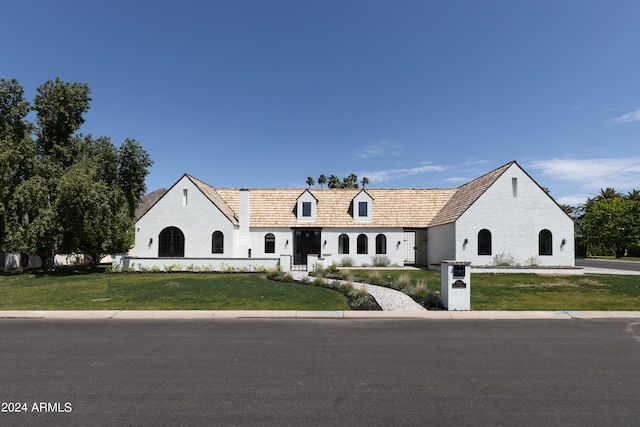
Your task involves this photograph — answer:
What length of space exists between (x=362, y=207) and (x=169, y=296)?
18.8 m

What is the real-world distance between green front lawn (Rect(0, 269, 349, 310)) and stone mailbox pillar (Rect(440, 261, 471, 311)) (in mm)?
3507

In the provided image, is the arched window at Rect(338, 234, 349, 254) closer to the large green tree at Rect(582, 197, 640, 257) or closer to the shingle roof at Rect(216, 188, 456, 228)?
the shingle roof at Rect(216, 188, 456, 228)

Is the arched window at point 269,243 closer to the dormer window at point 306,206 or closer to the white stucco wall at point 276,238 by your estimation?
the white stucco wall at point 276,238

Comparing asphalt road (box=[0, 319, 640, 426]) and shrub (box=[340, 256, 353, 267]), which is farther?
shrub (box=[340, 256, 353, 267])

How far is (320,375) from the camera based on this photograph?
6.27m

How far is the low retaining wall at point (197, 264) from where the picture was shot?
80.8 ft

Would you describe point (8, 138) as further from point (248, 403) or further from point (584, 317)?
point (584, 317)

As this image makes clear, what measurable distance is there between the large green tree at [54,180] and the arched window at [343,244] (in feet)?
54.9

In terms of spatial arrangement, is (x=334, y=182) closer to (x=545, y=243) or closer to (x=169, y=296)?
(x=545, y=243)

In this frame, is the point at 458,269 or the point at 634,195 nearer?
the point at 458,269

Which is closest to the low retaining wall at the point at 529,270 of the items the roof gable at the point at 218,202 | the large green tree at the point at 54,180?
the roof gable at the point at 218,202

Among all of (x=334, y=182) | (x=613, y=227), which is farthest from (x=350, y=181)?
(x=613, y=227)

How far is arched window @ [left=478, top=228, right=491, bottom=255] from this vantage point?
2547 cm

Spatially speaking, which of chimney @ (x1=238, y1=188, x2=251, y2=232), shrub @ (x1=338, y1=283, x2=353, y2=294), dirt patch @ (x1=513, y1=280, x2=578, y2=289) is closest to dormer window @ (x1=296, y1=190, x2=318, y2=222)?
chimney @ (x1=238, y1=188, x2=251, y2=232)
